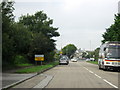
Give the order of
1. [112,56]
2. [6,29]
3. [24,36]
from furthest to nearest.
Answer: [24,36], [112,56], [6,29]

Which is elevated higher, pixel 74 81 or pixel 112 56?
pixel 112 56

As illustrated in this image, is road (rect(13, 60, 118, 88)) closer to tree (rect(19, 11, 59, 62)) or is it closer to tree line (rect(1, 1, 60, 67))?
tree line (rect(1, 1, 60, 67))

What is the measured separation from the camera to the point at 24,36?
33031 millimetres

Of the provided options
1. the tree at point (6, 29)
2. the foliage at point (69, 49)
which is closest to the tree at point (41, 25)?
the tree at point (6, 29)

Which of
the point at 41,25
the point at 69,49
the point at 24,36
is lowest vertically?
the point at 24,36

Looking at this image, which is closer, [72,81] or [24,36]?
[72,81]

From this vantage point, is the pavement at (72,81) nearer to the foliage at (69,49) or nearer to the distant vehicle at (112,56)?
the distant vehicle at (112,56)

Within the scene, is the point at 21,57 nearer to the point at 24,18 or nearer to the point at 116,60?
the point at 24,18

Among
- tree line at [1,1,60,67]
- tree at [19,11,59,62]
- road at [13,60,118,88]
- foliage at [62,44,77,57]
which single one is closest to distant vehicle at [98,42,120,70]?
road at [13,60,118,88]

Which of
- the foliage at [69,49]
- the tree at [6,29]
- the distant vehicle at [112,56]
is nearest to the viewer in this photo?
the tree at [6,29]

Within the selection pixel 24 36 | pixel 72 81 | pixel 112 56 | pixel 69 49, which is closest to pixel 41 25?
pixel 24 36

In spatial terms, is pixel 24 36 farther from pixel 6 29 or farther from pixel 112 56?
pixel 112 56

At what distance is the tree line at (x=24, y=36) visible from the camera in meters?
27.0

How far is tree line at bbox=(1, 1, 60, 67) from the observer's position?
27.0 metres
